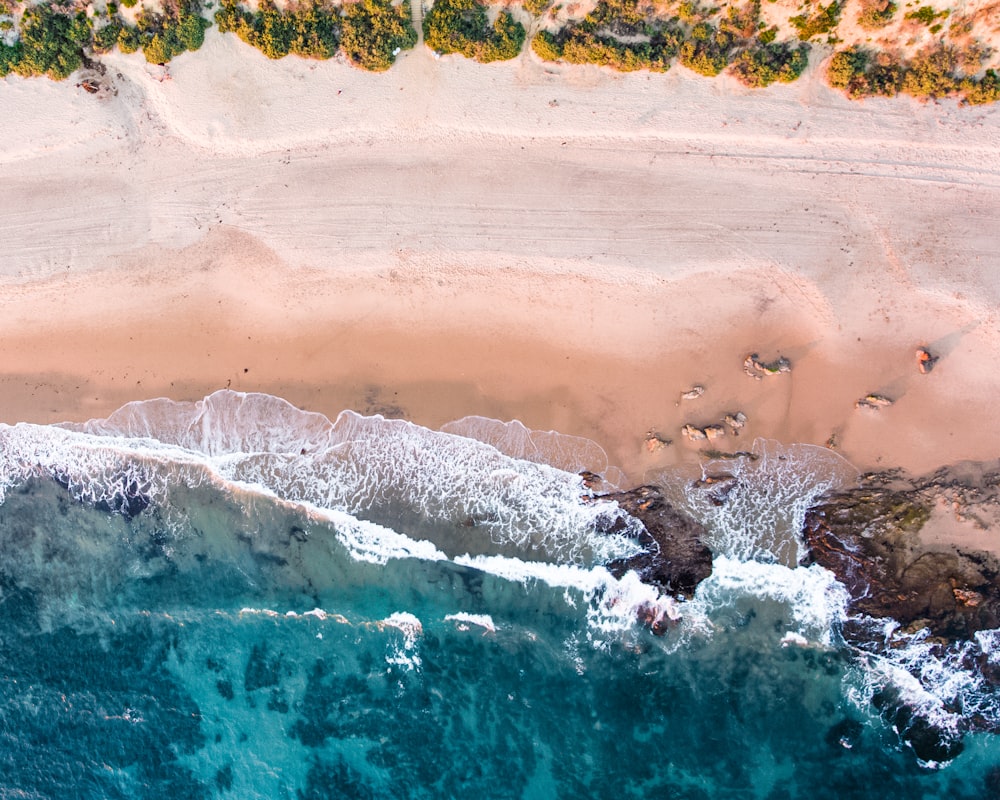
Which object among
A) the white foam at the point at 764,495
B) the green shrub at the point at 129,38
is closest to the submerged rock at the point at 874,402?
the white foam at the point at 764,495

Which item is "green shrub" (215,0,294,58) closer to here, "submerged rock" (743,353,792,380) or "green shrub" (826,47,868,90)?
"green shrub" (826,47,868,90)

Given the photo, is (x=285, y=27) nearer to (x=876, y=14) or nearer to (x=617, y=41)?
(x=617, y=41)

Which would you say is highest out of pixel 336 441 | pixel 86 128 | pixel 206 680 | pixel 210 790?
pixel 86 128

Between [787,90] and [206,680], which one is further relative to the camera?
[206,680]

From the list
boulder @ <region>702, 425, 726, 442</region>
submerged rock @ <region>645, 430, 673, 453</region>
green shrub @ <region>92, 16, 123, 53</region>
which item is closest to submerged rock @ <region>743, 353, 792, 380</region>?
boulder @ <region>702, 425, 726, 442</region>

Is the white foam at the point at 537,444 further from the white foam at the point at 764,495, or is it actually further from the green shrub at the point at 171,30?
the green shrub at the point at 171,30

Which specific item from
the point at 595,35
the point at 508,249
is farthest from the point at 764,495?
the point at 595,35

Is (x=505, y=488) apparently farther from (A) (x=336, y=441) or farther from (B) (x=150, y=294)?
(B) (x=150, y=294)

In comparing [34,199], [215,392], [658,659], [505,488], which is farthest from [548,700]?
[34,199]
